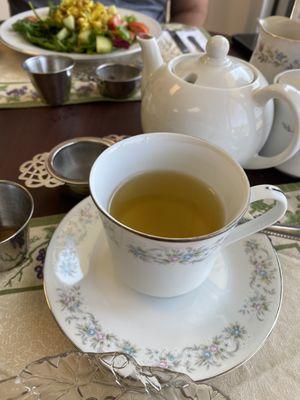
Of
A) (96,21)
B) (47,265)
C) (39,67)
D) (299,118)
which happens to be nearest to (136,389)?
(47,265)

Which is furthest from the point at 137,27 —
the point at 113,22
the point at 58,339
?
the point at 58,339

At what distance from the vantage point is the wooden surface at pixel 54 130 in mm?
710

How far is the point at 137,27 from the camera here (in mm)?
1242

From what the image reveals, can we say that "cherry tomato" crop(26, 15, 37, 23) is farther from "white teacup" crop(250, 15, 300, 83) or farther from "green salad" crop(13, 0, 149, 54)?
"white teacup" crop(250, 15, 300, 83)

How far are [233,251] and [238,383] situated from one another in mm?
202

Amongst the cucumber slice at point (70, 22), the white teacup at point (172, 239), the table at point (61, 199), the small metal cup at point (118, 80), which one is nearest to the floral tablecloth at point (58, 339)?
the table at point (61, 199)

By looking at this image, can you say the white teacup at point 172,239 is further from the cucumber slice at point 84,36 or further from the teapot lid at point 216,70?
the cucumber slice at point 84,36

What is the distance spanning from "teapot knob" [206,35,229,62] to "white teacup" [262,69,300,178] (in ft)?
0.42

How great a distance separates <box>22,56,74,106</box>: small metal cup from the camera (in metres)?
0.90

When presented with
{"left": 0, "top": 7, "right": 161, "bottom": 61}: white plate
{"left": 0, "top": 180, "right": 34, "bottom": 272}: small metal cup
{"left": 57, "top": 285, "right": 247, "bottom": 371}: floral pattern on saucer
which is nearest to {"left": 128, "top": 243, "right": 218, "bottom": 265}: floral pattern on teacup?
{"left": 57, "top": 285, "right": 247, "bottom": 371}: floral pattern on saucer

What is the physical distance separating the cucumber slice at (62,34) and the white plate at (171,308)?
767 millimetres

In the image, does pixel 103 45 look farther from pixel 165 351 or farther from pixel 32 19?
pixel 165 351

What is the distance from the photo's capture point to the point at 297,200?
2.43ft

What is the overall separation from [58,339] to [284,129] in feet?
1.79
